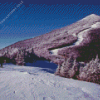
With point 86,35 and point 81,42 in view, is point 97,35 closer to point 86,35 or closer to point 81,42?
point 86,35

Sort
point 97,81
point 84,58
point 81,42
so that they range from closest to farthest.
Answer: point 97,81, point 84,58, point 81,42

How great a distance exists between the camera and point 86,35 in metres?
14.1

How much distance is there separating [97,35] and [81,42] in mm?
3238

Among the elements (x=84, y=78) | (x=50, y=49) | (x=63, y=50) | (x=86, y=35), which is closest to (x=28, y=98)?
(x=84, y=78)

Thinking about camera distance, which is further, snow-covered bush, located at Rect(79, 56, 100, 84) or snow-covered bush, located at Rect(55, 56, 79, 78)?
snow-covered bush, located at Rect(55, 56, 79, 78)

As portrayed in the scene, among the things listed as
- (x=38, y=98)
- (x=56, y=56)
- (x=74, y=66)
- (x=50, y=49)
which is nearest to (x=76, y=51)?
(x=56, y=56)

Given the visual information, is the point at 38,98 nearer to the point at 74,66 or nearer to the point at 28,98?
the point at 28,98

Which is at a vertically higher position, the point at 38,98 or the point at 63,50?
the point at 63,50

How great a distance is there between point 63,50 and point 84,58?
3403 mm

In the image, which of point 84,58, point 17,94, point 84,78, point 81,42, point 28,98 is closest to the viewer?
point 28,98

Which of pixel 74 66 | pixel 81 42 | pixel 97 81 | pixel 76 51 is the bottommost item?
pixel 97 81

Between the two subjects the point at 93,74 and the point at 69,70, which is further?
the point at 69,70

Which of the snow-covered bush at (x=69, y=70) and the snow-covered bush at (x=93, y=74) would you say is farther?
the snow-covered bush at (x=69, y=70)

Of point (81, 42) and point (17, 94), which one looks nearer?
point (17, 94)
